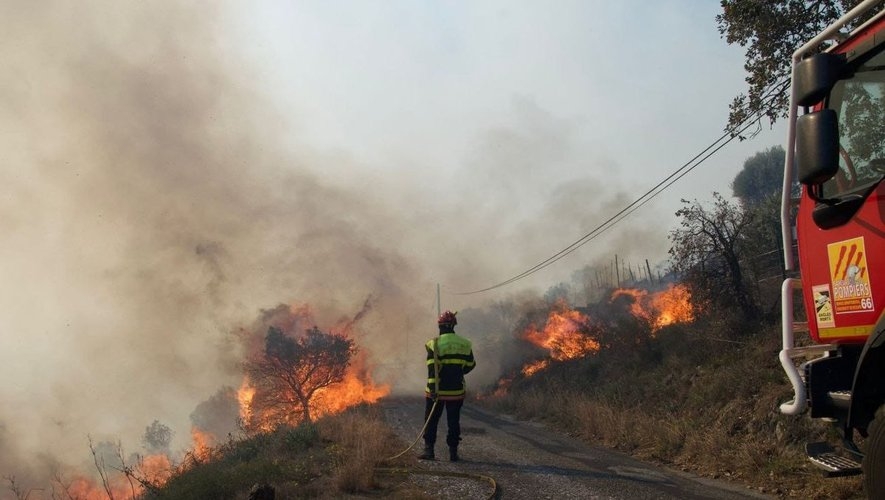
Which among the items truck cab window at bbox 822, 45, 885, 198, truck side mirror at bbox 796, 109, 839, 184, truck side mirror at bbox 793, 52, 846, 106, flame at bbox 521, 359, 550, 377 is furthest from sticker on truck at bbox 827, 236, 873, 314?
flame at bbox 521, 359, 550, 377

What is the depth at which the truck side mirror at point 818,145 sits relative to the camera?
3.07 metres

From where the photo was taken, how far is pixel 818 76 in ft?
10.7

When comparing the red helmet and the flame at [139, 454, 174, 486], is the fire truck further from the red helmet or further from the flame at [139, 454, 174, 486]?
the flame at [139, 454, 174, 486]

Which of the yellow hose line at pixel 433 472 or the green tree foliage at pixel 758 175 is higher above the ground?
the green tree foliage at pixel 758 175

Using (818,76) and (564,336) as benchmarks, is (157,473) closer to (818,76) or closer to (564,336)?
(818,76)

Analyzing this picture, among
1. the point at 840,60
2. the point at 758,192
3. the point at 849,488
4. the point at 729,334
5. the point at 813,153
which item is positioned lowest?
the point at 849,488

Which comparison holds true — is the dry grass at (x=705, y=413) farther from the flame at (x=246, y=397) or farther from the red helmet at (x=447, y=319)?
the flame at (x=246, y=397)

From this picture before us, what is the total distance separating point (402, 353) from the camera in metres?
41.7

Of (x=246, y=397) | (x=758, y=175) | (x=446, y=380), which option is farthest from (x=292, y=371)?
(x=758, y=175)

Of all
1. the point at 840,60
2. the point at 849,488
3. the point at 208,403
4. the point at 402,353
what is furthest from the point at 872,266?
the point at 208,403

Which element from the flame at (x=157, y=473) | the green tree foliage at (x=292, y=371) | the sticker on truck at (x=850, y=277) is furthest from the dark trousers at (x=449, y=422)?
the green tree foliage at (x=292, y=371)

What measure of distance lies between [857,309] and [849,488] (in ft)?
9.06

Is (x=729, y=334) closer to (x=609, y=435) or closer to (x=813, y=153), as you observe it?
(x=609, y=435)

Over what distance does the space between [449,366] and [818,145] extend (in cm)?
593
